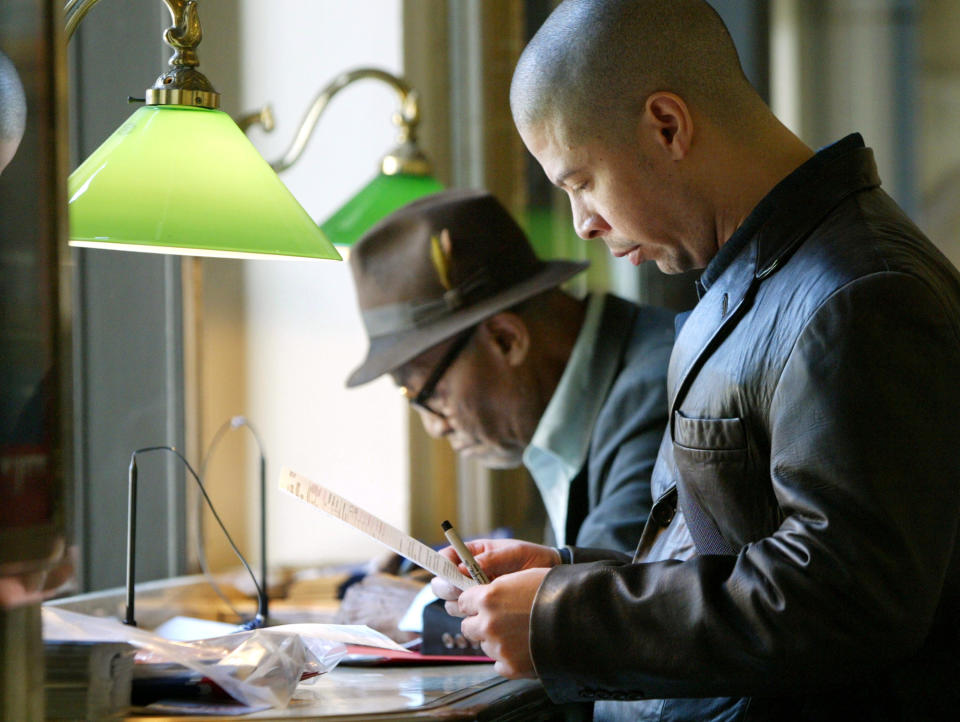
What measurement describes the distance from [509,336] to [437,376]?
0.14 m

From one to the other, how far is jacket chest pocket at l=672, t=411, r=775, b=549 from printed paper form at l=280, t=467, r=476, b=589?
0.28 m

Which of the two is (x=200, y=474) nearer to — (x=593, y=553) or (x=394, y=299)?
(x=394, y=299)

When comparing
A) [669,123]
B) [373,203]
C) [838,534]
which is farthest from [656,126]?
[373,203]

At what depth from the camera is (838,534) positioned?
952 millimetres

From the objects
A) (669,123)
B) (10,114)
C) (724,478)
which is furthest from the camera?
(669,123)

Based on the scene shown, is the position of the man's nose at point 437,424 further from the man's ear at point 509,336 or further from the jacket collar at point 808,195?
the jacket collar at point 808,195

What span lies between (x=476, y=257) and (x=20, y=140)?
1235 mm

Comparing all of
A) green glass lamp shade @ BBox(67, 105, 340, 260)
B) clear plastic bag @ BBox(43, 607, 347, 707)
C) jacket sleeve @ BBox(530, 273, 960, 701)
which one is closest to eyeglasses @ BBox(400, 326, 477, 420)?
green glass lamp shade @ BBox(67, 105, 340, 260)

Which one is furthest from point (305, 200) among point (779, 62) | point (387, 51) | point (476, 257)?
point (779, 62)

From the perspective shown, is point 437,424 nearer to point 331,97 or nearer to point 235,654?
point 331,97

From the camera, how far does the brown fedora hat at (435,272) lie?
2021 mm

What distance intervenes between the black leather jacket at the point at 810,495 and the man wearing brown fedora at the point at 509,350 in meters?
0.68

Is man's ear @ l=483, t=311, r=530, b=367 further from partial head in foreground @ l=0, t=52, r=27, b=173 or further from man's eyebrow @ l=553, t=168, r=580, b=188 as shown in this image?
partial head in foreground @ l=0, t=52, r=27, b=173

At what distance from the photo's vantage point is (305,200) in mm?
2873
